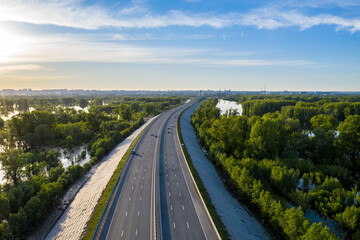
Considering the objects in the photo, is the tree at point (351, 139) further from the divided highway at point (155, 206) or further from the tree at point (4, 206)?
the tree at point (4, 206)

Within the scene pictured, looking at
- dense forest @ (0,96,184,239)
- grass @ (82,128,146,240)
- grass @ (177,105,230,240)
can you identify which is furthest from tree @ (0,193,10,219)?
grass @ (177,105,230,240)

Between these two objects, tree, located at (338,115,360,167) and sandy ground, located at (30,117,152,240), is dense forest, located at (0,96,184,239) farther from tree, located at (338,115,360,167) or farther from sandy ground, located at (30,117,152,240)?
tree, located at (338,115,360,167)

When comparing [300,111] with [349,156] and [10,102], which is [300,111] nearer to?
[349,156]

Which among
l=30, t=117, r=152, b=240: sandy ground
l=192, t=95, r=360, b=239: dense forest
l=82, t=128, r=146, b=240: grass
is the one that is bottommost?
l=30, t=117, r=152, b=240: sandy ground

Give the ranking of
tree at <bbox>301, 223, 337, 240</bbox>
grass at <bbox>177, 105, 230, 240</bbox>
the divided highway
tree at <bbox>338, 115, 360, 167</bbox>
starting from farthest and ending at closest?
tree at <bbox>338, 115, 360, 167</bbox>, grass at <bbox>177, 105, 230, 240</bbox>, the divided highway, tree at <bbox>301, 223, 337, 240</bbox>

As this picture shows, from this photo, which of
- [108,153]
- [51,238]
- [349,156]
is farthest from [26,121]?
[349,156]

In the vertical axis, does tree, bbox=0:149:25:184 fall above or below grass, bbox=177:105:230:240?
above

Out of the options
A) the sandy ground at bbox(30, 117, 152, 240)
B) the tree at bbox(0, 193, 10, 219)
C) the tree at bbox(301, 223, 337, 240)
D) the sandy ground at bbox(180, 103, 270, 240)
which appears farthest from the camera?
the tree at bbox(0, 193, 10, 219)
